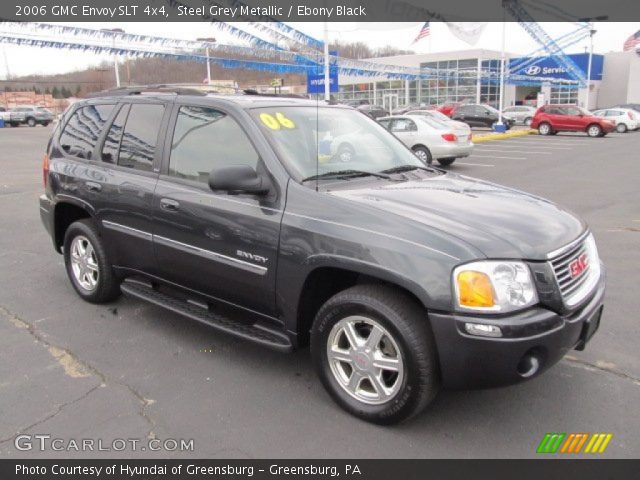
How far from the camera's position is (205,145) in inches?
153

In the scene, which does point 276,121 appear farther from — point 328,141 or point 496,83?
point 496,83

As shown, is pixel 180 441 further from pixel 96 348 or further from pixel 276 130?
pixel 276 130

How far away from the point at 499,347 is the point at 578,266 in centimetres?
86

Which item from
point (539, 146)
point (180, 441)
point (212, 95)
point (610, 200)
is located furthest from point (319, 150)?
point (539, 146)

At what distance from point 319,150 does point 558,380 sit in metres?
2.22

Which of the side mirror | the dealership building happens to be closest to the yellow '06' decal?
the side mirror

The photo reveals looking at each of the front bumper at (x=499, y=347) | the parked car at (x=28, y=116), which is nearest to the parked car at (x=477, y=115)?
the parked car at (x=28, y=116)

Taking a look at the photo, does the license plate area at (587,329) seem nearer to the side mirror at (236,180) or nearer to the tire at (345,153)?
the tire at (345,153)

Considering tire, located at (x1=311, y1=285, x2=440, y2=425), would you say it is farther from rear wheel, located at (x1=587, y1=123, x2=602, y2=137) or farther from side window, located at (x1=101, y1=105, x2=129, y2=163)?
rear wheel, located at (x1=587, y1=123, x2=602, y2=137)

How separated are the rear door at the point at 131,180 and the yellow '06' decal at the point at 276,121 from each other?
91 cm

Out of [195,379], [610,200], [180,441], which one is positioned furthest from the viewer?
[610,200]

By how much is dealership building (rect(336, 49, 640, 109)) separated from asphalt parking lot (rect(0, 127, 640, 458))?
47550 millimetres
